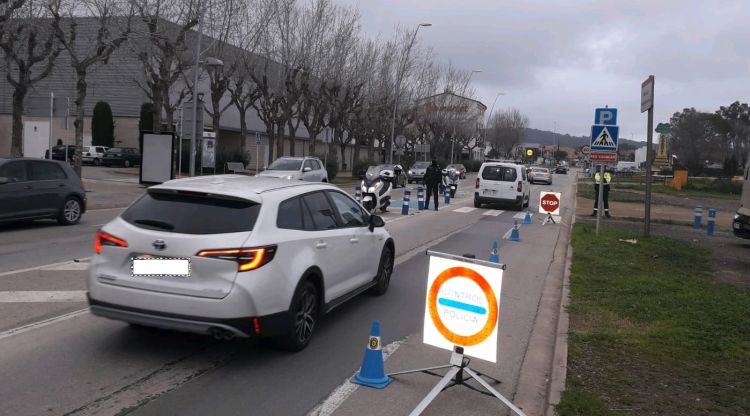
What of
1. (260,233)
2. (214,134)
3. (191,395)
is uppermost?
(214,134)

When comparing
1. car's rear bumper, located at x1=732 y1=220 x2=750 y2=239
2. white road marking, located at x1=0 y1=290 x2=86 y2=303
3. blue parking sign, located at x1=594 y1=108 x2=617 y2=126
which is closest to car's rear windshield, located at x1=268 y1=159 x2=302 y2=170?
blue parking sign, located at x1=594 y1=108 x2=617 y2=126

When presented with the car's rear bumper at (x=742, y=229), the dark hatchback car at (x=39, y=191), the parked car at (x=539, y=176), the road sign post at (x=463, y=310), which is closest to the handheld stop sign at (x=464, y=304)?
the road sign post at (x=463, y=310)

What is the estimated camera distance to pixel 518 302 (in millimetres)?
9000

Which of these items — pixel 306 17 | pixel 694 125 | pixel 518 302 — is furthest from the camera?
pixel 694 125

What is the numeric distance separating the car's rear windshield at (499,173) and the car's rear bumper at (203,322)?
67.0 ft

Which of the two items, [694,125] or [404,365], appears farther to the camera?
[694,125]

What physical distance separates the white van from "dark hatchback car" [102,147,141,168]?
97.6 feet

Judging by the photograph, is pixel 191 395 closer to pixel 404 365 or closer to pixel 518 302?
pixel 404 365

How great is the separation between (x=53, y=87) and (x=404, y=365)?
167 feet

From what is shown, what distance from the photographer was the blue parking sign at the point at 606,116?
16.1 metres

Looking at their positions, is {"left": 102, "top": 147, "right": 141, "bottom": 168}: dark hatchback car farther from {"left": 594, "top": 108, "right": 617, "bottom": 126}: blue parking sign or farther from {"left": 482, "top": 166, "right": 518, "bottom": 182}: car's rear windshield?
{"left": 594, "top": 108, "right": 617, "bottom": 126}: blue parking sign

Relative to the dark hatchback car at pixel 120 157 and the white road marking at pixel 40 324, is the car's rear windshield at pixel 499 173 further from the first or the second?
the dark hatchback car at pixel 120 157

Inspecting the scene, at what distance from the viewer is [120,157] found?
4622 cm

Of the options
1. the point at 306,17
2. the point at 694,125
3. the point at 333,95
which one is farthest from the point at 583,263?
the point at 694,125
